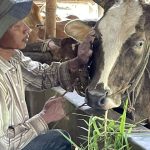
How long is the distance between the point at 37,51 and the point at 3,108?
5.99 ft

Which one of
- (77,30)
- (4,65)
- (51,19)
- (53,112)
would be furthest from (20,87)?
(51,19)

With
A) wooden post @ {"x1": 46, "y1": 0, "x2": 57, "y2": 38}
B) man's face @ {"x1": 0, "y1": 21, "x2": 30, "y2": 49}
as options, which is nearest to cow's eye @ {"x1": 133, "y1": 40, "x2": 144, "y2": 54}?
man's face @ {"x1": 0, "y1": 21, "x2": 30, "y2": 49}

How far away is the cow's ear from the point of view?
11.3 ft

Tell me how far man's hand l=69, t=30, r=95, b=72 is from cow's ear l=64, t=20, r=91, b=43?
0.28 m

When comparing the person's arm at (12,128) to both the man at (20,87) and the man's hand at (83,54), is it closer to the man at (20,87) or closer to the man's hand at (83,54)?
the man at (20,87)

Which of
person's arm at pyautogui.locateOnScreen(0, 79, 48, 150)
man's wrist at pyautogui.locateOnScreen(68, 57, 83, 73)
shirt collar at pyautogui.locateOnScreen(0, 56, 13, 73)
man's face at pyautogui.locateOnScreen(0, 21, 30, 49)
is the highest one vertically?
man's face at pyautogui.locateOnScreen(0, 21, 30, 49)

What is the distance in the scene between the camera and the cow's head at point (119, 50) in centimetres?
A: 289

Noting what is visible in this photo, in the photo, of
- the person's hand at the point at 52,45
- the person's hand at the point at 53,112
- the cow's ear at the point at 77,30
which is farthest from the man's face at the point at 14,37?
the person's hand at the point at 52,45

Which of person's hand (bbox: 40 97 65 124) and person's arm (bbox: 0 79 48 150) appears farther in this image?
person's hand (bbox: 40 97 65 124)

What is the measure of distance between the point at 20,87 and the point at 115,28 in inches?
26.7

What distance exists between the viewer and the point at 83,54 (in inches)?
123

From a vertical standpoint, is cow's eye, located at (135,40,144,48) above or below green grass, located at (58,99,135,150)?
above

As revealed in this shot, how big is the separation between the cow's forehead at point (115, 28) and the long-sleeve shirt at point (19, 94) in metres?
0.35

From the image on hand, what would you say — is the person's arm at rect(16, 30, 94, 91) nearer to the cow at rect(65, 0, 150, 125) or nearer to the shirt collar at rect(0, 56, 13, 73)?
the cow at rect(65, 0, 150, 125)
